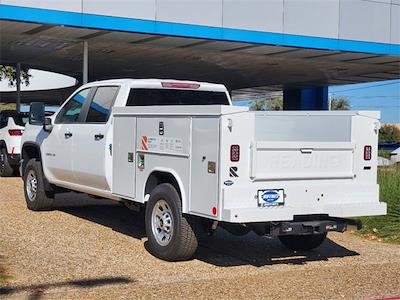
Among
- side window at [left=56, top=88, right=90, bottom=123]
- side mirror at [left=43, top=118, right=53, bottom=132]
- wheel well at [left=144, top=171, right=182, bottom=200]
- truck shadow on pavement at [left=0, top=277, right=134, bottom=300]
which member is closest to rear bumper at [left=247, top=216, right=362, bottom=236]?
wheel well at [left=144, top=171, right=182, bottom=200]

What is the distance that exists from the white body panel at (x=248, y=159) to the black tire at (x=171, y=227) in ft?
0.59

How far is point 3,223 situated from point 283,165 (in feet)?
16.0

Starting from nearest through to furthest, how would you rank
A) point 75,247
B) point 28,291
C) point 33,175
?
point 28,291 → point 75,247 → point 33,175

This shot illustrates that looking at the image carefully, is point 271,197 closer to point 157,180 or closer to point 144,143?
point 157,180

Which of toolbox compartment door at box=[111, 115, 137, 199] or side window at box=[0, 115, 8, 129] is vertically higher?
side window at box=[0, 115, 8, 129]

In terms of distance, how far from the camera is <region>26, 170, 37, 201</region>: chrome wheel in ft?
35.1

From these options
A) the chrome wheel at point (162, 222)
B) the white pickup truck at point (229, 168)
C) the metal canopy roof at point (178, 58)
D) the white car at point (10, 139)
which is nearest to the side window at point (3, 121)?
the white car at point (10, 139)

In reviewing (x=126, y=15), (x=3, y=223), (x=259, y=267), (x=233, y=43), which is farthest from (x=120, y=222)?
(x=233, y=43)

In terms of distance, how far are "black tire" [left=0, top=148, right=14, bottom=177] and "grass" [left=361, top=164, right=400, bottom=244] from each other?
9.97 meters

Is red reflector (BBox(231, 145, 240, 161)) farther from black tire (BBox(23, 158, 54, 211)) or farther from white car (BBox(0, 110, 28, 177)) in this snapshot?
white car (BBox(0, 110, 28, 177))

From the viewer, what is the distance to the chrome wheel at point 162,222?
729 centimetres

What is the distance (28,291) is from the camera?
599cm

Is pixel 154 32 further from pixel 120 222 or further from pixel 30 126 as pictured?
pixel 120 222

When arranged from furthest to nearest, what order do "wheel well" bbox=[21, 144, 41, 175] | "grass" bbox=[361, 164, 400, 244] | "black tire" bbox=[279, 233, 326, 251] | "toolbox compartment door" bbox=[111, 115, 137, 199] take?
"wheel well" bbox=[21, 144, 41, 175] < "grass" bbox=[361, 164, 400, 244] < "black tire" bbox=[279, 233, 326, 251] < "toolbox compartment door" bbox=[111, 115, 137, 199]
